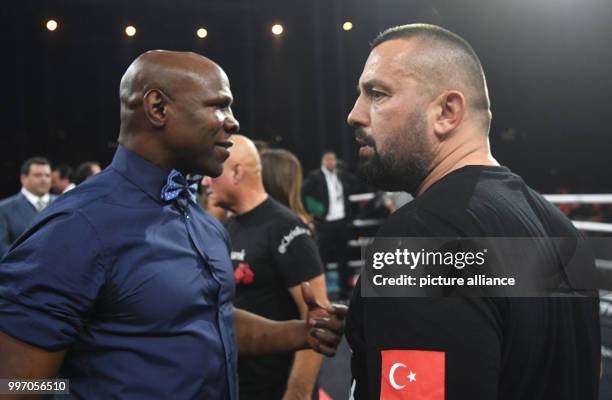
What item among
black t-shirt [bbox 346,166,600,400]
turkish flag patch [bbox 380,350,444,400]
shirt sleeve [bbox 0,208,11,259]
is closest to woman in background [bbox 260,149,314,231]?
black t-shirt [bbox 346,166,600,400]

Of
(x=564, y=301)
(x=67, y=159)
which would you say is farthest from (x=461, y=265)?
(x=67, y=159)

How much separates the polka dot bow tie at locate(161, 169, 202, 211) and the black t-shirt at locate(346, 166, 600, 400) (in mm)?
603

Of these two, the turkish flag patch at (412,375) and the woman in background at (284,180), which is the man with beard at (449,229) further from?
the woman in background at (284,180)

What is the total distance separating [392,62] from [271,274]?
1.29 metres

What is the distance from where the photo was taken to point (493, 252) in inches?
39.4

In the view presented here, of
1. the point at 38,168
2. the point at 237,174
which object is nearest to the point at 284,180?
the point at 237,174

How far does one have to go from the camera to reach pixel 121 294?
1.29 metres

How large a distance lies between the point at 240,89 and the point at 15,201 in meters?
8.96

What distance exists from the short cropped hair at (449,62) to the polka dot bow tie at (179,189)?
2.08 ft

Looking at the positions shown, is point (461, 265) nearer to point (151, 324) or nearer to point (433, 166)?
point (433, 166)

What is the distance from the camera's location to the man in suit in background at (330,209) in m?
7.27

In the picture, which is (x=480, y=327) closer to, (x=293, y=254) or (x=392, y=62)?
(x=392, y=62)

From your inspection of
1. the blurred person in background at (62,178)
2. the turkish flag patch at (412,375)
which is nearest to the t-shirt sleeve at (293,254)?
the turkish flag patch at (412,375)

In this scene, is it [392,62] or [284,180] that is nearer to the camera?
[392,62]
